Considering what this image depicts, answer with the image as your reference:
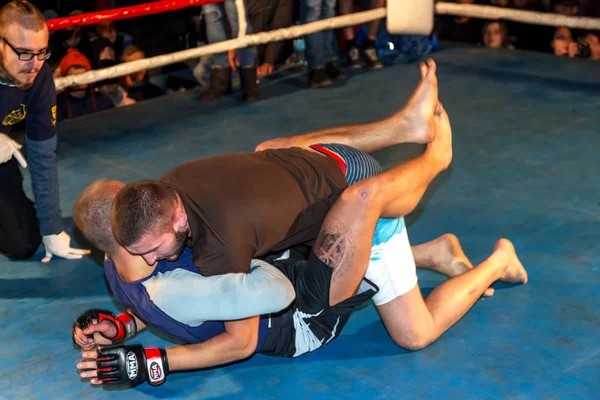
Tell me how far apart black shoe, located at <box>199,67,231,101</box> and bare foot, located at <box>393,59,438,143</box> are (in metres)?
2.46

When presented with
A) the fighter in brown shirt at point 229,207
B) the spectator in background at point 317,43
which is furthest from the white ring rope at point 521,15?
the fighter in brown shirt at point 229,207

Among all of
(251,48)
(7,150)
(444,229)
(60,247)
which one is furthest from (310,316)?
(251,48)

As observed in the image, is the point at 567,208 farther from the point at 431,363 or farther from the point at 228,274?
the point at 228,274

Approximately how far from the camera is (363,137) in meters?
2.66

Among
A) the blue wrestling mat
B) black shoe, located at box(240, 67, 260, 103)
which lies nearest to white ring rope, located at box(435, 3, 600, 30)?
the blue wrestling mat

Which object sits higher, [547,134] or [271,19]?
[271,19]

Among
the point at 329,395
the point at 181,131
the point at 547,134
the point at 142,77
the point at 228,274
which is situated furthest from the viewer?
the point at 142,77

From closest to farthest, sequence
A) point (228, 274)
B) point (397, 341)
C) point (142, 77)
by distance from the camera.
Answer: point (228, 274)
point (397, 341)
point (142, 77)

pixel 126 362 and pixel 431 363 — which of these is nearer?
pixel 126 362

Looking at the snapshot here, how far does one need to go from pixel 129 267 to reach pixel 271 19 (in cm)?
341

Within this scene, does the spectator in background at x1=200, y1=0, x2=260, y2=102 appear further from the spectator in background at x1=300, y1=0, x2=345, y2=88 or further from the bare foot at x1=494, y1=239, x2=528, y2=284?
the bare foot at x1=494, y1=239, x2=528, y2=284

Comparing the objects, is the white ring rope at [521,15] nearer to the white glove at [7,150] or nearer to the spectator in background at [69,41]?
the spectator in background at [69,41]

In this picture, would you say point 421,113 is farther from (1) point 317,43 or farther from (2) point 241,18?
(1) point 317,43

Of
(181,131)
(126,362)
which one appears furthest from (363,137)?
(181,131)
